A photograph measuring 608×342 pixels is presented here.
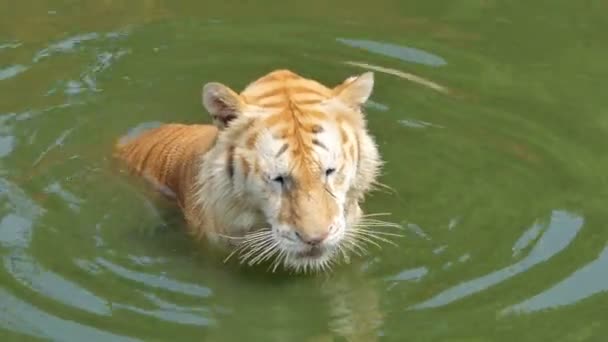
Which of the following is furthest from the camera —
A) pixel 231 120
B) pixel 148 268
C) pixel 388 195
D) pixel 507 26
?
pixel 507 26

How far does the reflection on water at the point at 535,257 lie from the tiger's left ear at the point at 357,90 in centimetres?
75

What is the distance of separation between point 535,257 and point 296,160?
108 cm

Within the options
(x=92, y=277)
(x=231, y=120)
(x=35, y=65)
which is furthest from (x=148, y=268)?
(x=35, y=65)

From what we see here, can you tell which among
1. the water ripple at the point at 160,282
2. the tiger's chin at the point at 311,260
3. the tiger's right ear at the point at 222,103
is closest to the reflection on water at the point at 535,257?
the tiger's chin at the point at 311,260

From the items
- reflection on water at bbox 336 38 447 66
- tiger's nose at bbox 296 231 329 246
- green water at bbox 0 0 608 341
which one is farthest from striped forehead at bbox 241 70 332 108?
reflection on water at bbox 336 38 447 66

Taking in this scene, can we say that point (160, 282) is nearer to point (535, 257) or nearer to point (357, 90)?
point (357, 90)

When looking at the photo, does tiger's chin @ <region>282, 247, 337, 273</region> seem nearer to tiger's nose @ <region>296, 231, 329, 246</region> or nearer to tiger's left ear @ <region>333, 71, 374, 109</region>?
tiger's nose @ <region>296, 231, 329, 246</region>

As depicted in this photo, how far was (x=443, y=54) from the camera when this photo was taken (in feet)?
22.8

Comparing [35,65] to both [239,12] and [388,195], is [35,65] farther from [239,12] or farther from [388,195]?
[388,195]

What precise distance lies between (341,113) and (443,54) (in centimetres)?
219

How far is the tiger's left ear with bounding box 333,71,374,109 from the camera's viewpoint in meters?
4.87

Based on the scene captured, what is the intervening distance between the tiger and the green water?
0.21m

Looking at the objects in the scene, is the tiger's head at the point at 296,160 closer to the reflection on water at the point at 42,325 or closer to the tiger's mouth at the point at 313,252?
the tiger's mouth at the point at 313,252

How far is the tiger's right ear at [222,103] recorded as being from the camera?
4711 millimetres
